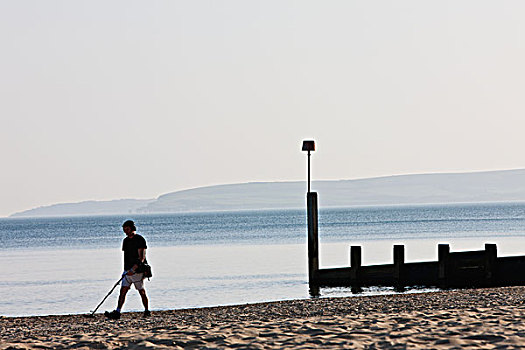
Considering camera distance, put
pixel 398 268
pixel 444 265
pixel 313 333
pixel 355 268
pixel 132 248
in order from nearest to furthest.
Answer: pixel 313 333, pixel 132 248, pixel 444 265, pixel 398 268, pixel 355 268

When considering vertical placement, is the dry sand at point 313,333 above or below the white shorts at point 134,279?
below

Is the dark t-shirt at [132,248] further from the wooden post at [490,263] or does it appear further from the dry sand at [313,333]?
the wooden post at [490,263]

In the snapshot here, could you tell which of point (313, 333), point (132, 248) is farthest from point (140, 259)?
point (313, 333)

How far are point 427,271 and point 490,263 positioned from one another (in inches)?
82.1

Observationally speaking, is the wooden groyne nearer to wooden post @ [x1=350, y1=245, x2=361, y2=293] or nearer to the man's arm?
wooden post @ [x1=350, y1=245, x2=361, y2=293]

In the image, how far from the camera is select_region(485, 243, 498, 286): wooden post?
25922mm

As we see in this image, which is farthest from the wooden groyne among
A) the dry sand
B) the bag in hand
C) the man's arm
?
the man's arm

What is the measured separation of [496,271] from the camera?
26.0 m

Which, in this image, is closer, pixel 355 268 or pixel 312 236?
pixel 355 268

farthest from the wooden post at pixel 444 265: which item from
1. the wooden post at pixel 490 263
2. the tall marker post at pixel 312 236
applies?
the tall marker post at pixel 312 236

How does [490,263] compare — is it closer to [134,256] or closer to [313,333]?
[134,256]

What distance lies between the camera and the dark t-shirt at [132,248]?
15.8 metres

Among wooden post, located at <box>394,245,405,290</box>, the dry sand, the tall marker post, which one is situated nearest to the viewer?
the dry sand

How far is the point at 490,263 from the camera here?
26.0 metres
